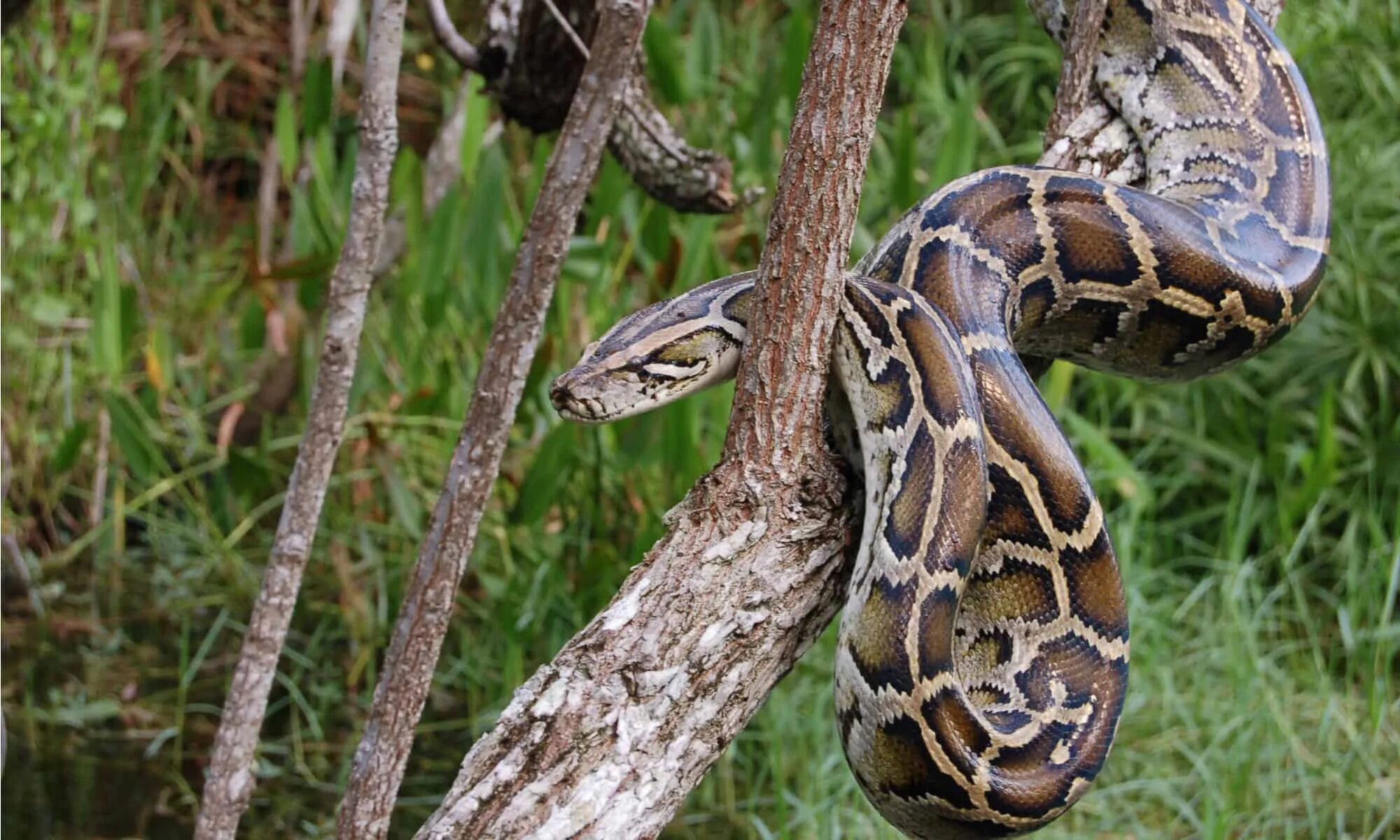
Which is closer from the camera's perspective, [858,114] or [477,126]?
[858,114]

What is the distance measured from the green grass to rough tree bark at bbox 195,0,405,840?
118 cm

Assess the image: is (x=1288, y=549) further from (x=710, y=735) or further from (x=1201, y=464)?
(x=710, y=735)

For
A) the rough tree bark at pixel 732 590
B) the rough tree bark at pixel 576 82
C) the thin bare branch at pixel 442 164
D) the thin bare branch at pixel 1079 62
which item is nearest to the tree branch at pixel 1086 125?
the thin bare branch at pixel 1079 62

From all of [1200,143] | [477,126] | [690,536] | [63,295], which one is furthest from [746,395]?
[63,295]

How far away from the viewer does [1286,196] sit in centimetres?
399

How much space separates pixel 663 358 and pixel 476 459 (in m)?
0.55

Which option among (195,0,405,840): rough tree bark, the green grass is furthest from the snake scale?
the green grass

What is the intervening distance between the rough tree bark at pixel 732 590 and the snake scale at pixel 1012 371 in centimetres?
21

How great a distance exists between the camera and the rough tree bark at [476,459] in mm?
3457

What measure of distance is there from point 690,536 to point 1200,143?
2.12 meters

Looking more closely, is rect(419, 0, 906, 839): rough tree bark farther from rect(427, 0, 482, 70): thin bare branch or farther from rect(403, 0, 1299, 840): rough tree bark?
rect(427, 0, 482, 70): thin bare branch

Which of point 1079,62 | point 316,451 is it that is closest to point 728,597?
point 316,451

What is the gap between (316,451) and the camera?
3.63 m

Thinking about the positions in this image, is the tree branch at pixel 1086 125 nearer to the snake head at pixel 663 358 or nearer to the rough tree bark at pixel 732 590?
the snake head at pixel 663 358
